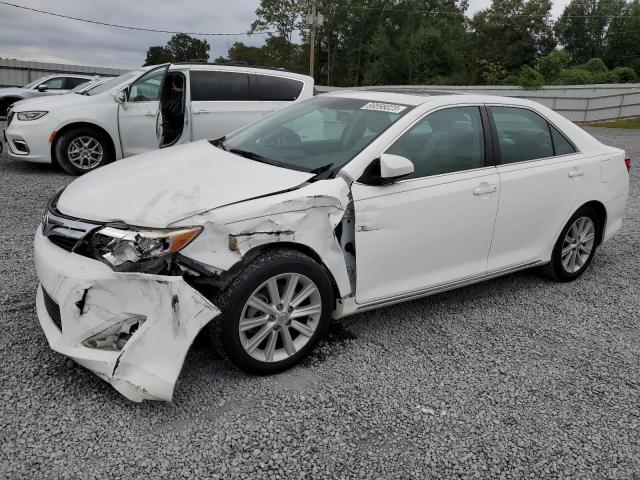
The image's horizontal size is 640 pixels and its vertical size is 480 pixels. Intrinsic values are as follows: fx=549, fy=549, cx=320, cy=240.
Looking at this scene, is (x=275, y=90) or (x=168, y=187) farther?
(x=275, y=90)

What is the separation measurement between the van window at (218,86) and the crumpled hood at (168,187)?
4785 millimetres

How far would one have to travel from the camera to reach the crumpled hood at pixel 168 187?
2.81 m

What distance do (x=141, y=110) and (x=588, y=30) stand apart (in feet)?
203

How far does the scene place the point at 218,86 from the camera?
8.28 m

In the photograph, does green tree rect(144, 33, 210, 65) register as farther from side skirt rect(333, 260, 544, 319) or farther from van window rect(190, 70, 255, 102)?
side skirt rect(333, 260, 544, 319)

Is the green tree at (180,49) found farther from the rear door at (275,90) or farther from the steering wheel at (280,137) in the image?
the steering wheel at (280,137)

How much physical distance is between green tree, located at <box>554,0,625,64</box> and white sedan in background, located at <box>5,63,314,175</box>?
188ft

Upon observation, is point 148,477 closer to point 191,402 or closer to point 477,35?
point 191,402

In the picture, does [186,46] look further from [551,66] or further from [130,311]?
[130,311]

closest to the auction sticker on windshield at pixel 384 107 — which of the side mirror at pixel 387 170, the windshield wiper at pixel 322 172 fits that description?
the side mirror at pixel 387 170

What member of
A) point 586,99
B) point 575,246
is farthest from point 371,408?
point 586,99

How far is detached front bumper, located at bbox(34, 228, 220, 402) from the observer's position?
8.54ft

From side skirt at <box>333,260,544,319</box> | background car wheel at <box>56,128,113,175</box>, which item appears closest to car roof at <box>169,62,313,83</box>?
background car wheel at <box>56,128,113,175</box>

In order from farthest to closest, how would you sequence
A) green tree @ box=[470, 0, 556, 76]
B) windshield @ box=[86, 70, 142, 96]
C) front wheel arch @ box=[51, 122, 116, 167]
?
green tree @ box=[470, 0, 556, 76], windshield @ box=[86, 70, 142, 96], front wheel arch @ box=[51, 122, 116, 167]
